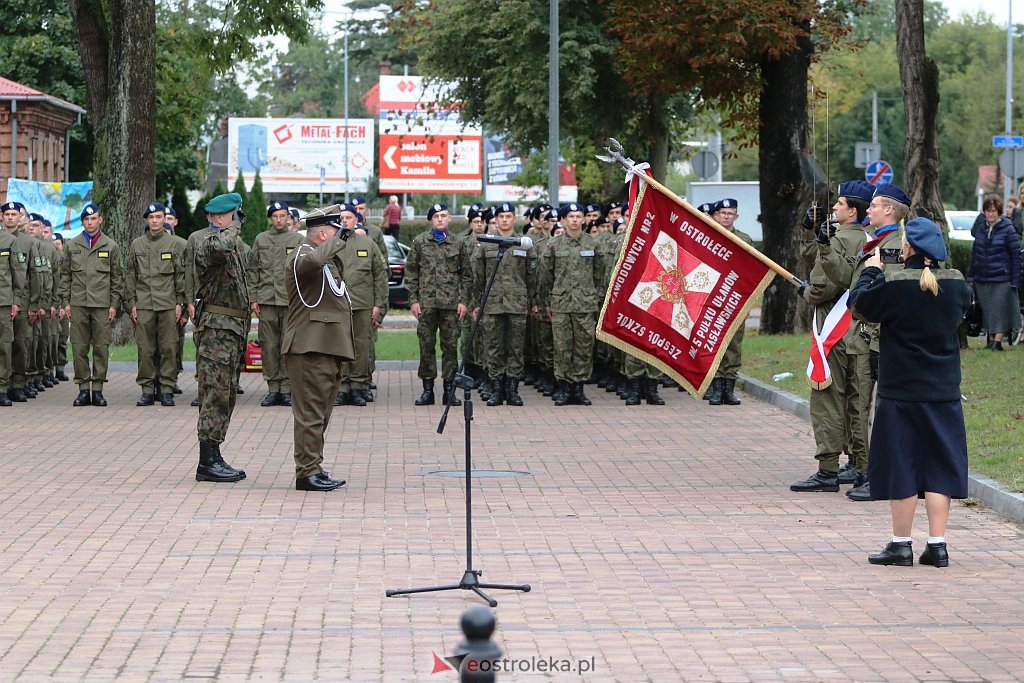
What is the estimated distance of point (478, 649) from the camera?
392cm

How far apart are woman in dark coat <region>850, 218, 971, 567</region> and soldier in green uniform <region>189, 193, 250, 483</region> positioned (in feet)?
16.8

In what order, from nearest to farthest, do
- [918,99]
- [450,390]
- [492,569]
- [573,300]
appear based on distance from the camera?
[492,569], [450,390], [573,300], [918,99]

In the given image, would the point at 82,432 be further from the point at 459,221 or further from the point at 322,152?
the point at 322,152

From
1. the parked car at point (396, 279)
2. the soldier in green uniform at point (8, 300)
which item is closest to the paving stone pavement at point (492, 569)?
the soldier in green uniform at point (8, 300)

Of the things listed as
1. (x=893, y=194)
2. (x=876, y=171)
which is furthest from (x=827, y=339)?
(x=876, y=171)

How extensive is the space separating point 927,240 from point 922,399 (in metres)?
0.86

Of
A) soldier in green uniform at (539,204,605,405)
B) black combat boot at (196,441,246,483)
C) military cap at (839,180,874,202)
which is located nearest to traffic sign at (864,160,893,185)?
soldier in green uniform at (539,204,605,405)

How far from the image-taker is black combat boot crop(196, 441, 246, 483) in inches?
487

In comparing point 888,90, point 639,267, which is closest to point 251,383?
point 639,267

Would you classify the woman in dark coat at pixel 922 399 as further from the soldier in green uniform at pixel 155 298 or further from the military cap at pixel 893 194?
the soldier in green uniform at pixel 155 298

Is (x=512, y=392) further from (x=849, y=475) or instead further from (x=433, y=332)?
(x=849, y=475)

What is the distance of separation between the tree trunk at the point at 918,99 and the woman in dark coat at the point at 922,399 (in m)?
13.0

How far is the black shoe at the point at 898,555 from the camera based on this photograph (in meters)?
9.08

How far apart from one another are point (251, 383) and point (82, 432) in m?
5.45
